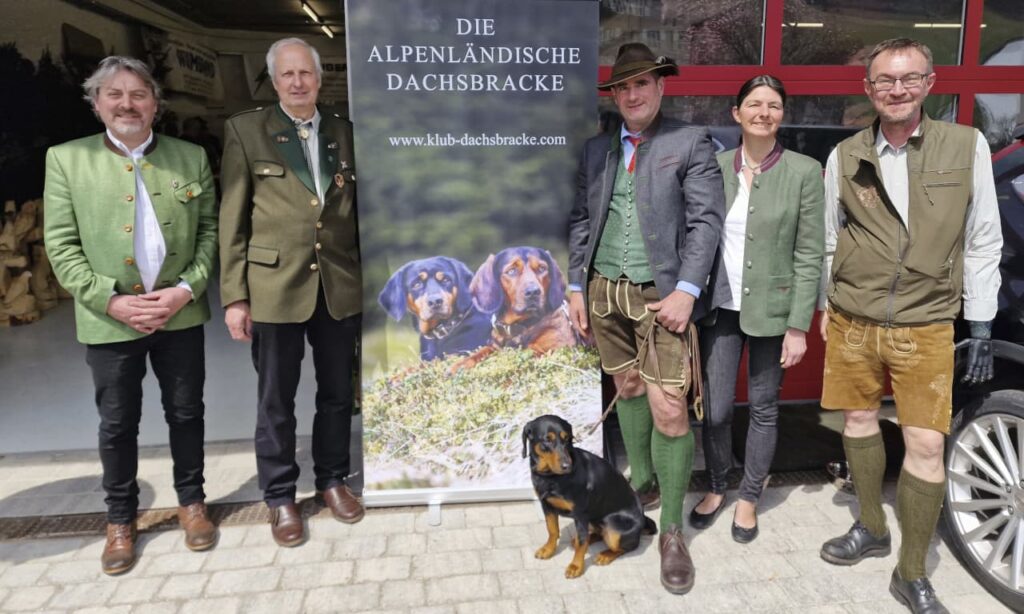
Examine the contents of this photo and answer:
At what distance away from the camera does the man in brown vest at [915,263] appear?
8.00ft

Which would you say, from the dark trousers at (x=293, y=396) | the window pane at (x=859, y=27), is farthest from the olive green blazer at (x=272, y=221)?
the window pane at (x=859, y=27)

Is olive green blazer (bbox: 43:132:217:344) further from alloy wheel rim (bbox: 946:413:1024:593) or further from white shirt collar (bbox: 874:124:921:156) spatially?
alloy wheel rim (bbox: 946:413:1024:593)

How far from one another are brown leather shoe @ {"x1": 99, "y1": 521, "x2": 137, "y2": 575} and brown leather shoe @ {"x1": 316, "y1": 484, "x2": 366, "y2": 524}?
81cm

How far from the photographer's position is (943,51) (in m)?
4.14

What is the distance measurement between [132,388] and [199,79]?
9086 mm

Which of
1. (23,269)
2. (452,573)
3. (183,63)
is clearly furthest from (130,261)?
(183,63)

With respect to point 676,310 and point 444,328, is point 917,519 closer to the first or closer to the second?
point 676,310

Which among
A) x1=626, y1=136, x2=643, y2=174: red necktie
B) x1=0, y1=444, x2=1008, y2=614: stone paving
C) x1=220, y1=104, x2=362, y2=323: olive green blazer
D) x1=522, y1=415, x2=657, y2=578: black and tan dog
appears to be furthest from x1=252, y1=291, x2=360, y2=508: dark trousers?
x1=626, y1=136, x2=643, y2=174: red necktie

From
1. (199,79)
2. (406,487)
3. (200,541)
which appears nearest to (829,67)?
(406,487)

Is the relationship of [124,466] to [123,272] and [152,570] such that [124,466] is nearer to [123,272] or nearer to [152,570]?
[152,570]

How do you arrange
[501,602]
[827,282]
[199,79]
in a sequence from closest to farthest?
1. [501,602]
2. [827,282]
3. [199,79]

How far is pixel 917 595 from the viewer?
2.53 m

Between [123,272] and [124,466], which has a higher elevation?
[123,272]

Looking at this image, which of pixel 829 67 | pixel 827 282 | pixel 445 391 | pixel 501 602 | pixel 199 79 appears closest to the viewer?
pixel 501 602
